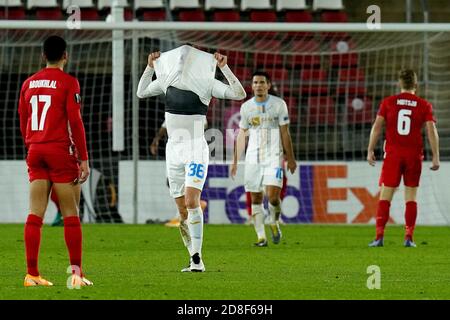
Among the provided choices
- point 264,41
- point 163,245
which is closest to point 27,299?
point 163,245

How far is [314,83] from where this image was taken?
2058 centimetres

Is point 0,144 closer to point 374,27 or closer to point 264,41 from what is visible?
point 264,41

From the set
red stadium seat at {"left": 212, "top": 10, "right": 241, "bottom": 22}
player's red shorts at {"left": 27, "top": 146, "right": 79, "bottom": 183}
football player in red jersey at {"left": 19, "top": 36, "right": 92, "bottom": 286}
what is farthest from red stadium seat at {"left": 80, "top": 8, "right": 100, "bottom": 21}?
Answer: player's red shorts at {"left": 27, "top": 146, "right": 79, "bottom": 183}

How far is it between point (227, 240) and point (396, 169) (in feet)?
8.16

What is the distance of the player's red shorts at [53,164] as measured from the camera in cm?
887

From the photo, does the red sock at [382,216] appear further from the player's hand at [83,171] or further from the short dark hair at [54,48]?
the short dark hair at [54,48]

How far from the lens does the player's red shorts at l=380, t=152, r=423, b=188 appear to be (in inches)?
563

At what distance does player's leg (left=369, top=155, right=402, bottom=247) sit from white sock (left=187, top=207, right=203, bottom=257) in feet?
14.1

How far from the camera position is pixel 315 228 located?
728 inches

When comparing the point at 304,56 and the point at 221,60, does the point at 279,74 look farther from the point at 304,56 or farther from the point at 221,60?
the point at 221,60

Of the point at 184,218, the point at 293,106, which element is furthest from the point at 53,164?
the point at 293,106

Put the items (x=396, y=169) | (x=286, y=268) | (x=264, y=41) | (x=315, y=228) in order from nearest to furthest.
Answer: (x=286, y=268)
(x=396, y=169)
(x=315, y=228)
(x=264, y=41)

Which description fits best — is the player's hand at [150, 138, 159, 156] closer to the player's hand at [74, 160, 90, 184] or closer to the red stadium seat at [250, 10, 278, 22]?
the red stadium seat at [250, 10, 278, 22]

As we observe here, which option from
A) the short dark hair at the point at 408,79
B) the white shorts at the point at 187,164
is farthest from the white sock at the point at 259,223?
the white shorts at the point at 187,164
